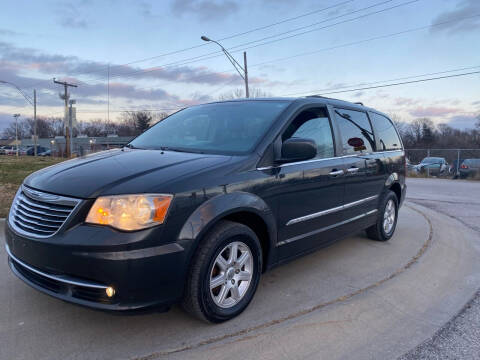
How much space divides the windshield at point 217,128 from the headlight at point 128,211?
3.14 ft

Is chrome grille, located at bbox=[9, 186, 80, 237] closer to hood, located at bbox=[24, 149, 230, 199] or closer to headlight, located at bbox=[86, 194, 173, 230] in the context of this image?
hood, located at bbox=[24, 149, 230, 199]

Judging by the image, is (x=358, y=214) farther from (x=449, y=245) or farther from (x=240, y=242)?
(x=240, y=242)

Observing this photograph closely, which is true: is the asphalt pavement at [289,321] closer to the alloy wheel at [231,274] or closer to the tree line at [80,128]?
the alloy wheel at [231,274]

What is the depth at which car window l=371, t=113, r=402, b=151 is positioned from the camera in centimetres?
521

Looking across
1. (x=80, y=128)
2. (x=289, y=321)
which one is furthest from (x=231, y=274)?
(x=80, y=128)

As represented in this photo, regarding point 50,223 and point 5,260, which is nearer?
point 50,223

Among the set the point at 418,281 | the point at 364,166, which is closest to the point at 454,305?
the point at 418,281

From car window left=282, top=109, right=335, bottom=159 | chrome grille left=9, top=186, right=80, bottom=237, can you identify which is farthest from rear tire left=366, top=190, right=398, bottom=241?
chrome grille left=9, top=186, right=80, bottom=237

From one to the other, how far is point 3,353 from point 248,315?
1.72 m

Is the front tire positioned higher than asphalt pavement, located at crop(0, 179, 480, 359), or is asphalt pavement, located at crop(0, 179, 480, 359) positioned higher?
the front tire

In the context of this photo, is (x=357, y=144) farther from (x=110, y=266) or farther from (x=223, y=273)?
(x=110, y=266)

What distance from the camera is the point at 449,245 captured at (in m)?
5.22

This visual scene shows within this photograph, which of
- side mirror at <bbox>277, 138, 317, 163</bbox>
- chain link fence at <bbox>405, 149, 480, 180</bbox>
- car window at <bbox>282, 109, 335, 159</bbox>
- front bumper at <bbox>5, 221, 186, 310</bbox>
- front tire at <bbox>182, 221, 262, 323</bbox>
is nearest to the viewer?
front bumper at <bbox>5, 221, 186, 310</bbox>

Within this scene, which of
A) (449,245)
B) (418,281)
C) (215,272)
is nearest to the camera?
(215,272)
